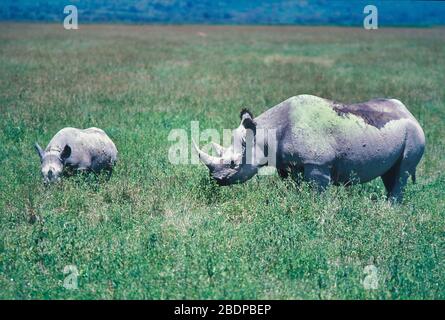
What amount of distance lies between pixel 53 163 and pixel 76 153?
1.85 feet

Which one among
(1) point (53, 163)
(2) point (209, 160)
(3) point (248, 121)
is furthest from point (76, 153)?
(3) point (248, 121)

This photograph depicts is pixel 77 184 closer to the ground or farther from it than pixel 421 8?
closer to the ground

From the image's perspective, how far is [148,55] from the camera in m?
31.1

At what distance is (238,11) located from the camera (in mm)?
126000

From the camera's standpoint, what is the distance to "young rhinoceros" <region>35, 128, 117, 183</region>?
9500 millimetres

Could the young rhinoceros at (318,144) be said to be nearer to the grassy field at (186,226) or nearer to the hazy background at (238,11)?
the grassy field at (186,226)

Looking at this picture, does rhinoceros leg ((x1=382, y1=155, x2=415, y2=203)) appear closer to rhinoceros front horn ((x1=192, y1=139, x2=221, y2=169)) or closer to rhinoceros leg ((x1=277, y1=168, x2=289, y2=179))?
rhinoceros leg ((x1=277, y1=168, x2=289, y2=179))

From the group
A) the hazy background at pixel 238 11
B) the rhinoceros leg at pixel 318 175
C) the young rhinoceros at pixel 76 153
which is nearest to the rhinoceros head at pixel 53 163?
the young rhinoceros at pixel 76 153

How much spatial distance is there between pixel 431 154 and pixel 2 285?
936 cm

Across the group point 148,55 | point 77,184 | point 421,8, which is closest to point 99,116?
point 77,184

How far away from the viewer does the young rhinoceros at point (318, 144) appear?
8.59 metres

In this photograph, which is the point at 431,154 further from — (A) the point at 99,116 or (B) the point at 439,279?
(A) the point at 99,116

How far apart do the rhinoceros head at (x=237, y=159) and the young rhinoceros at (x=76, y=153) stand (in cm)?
248

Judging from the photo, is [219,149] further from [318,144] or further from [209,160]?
[318,144]
